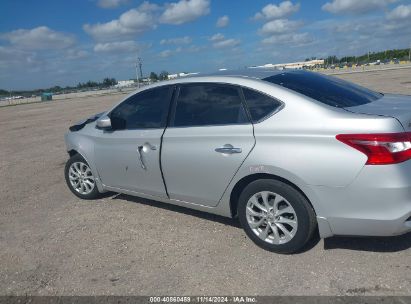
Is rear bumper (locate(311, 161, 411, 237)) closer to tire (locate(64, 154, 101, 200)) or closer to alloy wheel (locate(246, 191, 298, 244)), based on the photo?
alloy wheel (locate(246, 191, 298, 244))

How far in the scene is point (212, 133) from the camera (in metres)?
3.76

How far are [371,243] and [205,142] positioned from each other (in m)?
1.83

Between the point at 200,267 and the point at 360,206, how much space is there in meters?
1.49

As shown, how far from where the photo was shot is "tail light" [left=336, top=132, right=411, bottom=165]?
2.88 meters

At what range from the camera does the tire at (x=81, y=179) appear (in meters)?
5.43

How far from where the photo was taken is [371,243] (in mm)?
3590

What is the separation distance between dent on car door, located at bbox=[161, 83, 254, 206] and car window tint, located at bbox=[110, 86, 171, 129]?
198 mm

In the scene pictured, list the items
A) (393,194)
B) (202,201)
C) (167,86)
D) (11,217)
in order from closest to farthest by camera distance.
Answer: (393,194)
(202,201)
(167,86)
(11,217)

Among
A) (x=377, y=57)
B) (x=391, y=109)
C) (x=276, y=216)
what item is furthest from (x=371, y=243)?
(x=377, y=57)

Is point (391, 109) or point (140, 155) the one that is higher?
point (391, 109)

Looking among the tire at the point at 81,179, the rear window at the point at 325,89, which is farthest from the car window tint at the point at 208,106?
the tire at the point at 81,179

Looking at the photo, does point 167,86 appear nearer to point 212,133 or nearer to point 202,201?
→ point 212,133

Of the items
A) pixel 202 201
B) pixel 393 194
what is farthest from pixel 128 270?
pixel 393 194

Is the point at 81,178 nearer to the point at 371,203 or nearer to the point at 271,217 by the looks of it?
the point at 271,217
